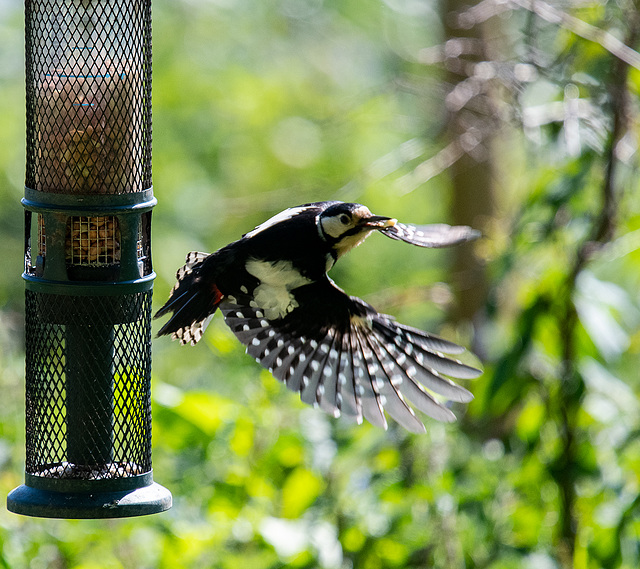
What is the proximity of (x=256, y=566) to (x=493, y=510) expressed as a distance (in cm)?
86

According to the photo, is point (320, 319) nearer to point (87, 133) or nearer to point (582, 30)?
point (87, 133)

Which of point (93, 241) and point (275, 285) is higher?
point (93, 241)

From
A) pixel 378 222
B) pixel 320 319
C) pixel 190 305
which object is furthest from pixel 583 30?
pixel 190 305

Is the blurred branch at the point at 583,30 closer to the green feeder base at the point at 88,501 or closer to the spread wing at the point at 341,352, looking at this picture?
the spread wing at the point at 341,352

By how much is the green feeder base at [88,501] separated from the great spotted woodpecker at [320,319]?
1.46 ft

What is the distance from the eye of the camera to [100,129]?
8.31ft

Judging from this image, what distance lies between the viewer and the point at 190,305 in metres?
2.72

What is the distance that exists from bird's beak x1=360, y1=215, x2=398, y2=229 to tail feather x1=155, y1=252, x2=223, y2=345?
52 cm

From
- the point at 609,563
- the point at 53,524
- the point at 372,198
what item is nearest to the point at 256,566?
the point at 53,524

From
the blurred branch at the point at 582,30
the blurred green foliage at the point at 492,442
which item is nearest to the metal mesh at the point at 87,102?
the blurred green foliage at the point at 492,442

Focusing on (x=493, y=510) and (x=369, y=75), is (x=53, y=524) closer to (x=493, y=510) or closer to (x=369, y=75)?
(x=493, y=510)

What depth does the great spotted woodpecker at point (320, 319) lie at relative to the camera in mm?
2674

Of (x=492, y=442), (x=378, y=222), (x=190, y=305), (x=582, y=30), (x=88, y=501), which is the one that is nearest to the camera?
(x=88, y=501)

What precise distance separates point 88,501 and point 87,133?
934mm
